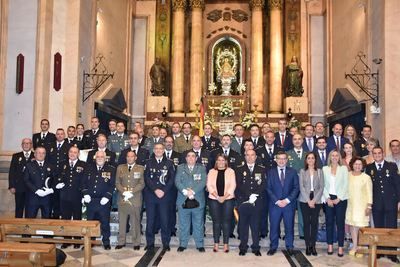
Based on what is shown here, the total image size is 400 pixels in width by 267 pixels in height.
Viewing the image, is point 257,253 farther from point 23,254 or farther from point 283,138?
point 23,254

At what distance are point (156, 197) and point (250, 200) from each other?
1602 millimetres

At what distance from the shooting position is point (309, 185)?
7023mm

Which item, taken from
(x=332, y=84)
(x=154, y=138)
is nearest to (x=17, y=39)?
(x=154, y=138)

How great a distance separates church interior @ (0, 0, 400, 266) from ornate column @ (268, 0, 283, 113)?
0.15 ft

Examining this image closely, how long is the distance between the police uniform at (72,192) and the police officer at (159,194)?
3.71ft

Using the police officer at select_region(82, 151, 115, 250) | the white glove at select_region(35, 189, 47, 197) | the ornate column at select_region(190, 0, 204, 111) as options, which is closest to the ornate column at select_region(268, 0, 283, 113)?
the ornate column at select_region(190, 0, 204, 111)

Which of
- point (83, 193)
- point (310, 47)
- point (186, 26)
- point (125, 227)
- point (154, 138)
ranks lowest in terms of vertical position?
point (125, 227)

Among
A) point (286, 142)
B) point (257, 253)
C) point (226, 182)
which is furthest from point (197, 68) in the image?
point (257, 253)

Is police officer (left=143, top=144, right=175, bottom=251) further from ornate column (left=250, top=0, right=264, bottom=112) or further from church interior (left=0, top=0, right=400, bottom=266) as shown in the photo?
ornate column (left=250, top=0, right=264, bottom=112)

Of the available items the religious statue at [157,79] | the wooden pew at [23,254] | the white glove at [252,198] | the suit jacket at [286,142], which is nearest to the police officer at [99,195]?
the white glove at [252,198]

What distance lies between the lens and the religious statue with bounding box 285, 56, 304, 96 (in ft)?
57.9

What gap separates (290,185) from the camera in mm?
7066

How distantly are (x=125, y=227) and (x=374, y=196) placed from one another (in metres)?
4.18

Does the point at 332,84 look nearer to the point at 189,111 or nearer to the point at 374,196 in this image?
the point at 189,111
